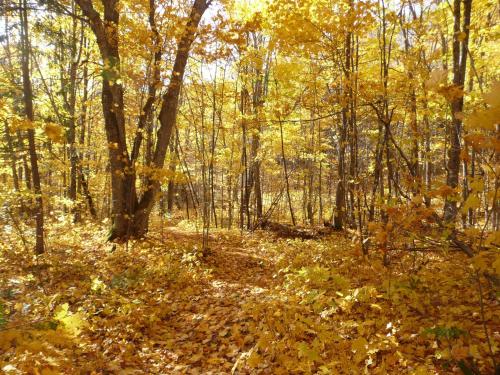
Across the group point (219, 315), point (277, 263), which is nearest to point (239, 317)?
point (219, 315)

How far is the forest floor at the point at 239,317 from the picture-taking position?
11.6ft

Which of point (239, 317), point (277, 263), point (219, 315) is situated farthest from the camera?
point (277, 263)

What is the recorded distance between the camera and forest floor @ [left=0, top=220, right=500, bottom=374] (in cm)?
355

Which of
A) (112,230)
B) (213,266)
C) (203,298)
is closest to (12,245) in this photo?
(112,230)

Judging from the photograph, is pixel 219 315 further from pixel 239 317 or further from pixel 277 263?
pixel 277 263

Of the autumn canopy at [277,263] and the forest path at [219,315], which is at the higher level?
the autumn canopy at [277,263]

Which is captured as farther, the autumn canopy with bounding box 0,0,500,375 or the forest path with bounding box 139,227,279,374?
→ the forest path with bounding box 139,227,279,374

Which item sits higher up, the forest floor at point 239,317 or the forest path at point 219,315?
the forest floor at point 239,317

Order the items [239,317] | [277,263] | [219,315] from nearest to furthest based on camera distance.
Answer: [239,317] < [219,315] < [277,263]

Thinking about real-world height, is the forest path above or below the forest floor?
below

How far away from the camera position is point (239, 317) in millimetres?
5340

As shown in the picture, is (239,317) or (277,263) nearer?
(239,317)

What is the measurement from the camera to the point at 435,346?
3711 mm

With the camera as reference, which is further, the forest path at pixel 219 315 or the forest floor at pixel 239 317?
the forest path at pixel 219 315
